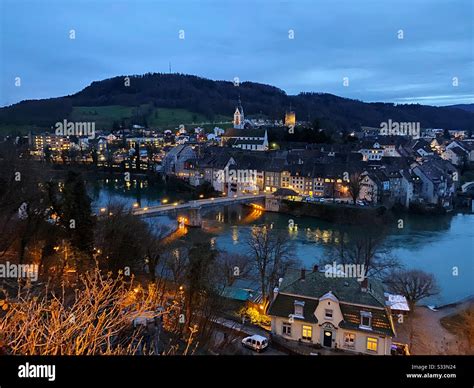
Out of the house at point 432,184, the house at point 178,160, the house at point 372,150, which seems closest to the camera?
the house at point 432,184

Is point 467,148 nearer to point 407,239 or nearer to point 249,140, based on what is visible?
point 249,140

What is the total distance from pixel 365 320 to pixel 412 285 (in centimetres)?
245

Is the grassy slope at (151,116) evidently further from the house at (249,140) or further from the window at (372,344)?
the window at (372,344)

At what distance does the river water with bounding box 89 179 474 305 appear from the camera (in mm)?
8500

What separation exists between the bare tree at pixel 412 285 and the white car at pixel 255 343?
109 inches

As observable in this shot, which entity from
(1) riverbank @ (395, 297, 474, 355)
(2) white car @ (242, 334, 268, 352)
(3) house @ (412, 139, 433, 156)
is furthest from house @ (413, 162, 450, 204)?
(2) white car @ (242, 334, 268, 352)

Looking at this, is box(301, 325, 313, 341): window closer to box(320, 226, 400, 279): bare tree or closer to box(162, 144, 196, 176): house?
box(320, 226, 400, 279): bare tree

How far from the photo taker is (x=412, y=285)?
22.5 ft

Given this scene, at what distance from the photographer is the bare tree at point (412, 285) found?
21.7 feet

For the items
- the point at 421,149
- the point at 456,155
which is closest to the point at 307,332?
the point at 421,149

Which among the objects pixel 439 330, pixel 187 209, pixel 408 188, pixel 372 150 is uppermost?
pixel 372 150

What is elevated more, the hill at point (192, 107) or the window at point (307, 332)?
the hill at point (192, 107)

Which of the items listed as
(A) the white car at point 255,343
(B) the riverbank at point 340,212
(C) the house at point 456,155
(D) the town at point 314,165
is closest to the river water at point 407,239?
(B) the riverbank at point 340,212

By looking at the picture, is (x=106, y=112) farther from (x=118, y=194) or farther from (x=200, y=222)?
(x=200, y=222)
